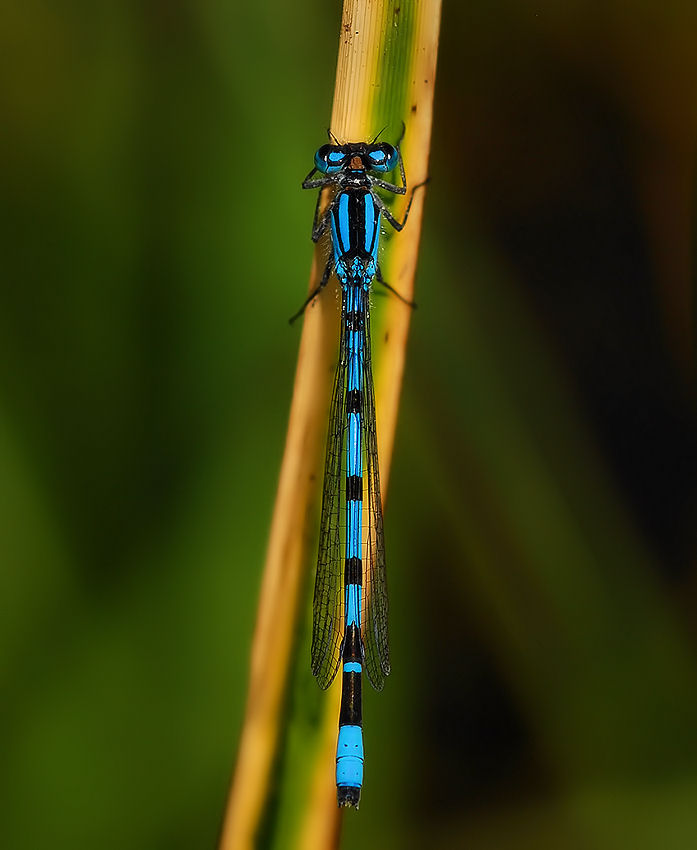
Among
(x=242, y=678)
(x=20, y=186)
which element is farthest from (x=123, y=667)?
(x=20, y=186)

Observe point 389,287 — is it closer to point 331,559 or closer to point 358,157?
point 358,157

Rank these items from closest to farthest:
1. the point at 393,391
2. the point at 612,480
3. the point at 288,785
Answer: the point at 288,785
the point at 393,391
the point at 612,480

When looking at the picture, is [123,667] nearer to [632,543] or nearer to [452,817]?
[452,817]

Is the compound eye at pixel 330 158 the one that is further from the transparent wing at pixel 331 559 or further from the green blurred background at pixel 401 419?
the transparent wing at pixel 331 559

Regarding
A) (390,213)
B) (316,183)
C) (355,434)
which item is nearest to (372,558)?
(355,434)

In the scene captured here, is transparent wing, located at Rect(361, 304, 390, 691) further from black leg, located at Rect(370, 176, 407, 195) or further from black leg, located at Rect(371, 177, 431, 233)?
black leg, located at Rect(370, 176, 407, 195)

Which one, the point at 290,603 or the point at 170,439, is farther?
the point at 170,439

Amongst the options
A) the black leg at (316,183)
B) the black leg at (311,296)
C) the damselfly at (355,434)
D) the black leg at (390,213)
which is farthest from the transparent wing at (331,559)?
the black leg at (316,183)
